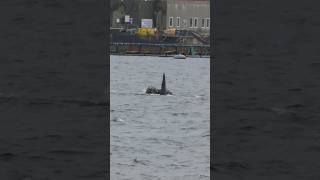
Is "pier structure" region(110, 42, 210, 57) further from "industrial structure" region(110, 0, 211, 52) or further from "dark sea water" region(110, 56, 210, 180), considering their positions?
"dark sea water" region(110, 56, 210, 180)

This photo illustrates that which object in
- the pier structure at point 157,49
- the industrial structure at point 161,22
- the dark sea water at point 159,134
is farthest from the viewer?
the pier structure at point 157,49

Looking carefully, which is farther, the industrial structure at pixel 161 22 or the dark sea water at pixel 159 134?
the industrial structure at pixel 161 22

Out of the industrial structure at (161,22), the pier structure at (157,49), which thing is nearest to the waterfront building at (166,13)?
the industrial structure at (161,22)

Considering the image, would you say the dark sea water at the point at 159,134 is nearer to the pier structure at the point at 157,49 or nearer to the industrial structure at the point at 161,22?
the industrial structure at the point at 161,22

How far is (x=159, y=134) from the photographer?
127 feet

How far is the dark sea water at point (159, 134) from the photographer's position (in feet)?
88.3

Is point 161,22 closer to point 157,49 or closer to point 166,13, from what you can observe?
point 166,13

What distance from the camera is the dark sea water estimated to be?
88.3ft

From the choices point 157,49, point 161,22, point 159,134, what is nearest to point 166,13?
point 161,22

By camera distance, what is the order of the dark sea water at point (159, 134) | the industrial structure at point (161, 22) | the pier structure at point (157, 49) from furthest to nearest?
the pier structure at point (157, 49) → the industrial structure at point (161, 22) → the dark sea water at point (159, 134)
